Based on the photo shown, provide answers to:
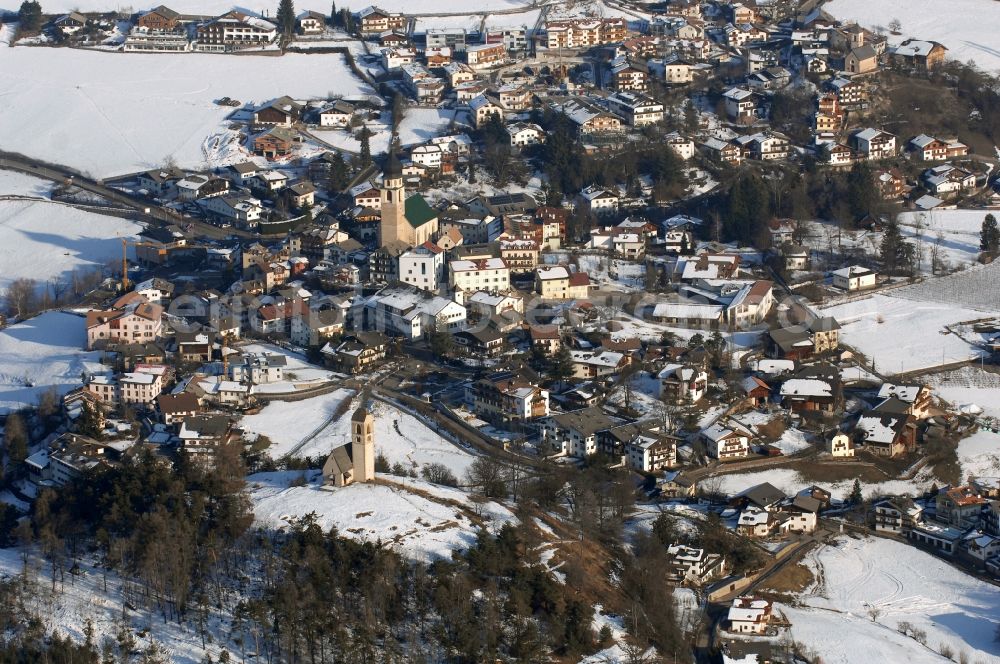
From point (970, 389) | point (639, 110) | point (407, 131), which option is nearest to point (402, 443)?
point (970, 389)

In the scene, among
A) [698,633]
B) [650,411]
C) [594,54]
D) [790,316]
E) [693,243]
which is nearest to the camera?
[698,633]

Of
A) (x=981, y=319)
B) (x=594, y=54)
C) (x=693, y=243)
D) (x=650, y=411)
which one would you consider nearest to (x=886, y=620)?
(x=650, y=411)

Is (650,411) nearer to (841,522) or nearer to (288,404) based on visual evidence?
(841,522)

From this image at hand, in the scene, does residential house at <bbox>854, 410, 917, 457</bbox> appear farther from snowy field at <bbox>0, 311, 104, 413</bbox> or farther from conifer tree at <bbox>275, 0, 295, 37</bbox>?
conifer tree at <bbox>275, 0, 295, 37</bbox>

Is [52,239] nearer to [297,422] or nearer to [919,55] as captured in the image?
[297,422]

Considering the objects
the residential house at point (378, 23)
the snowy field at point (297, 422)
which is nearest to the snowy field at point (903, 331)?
the snowy field at point (297, 422)
